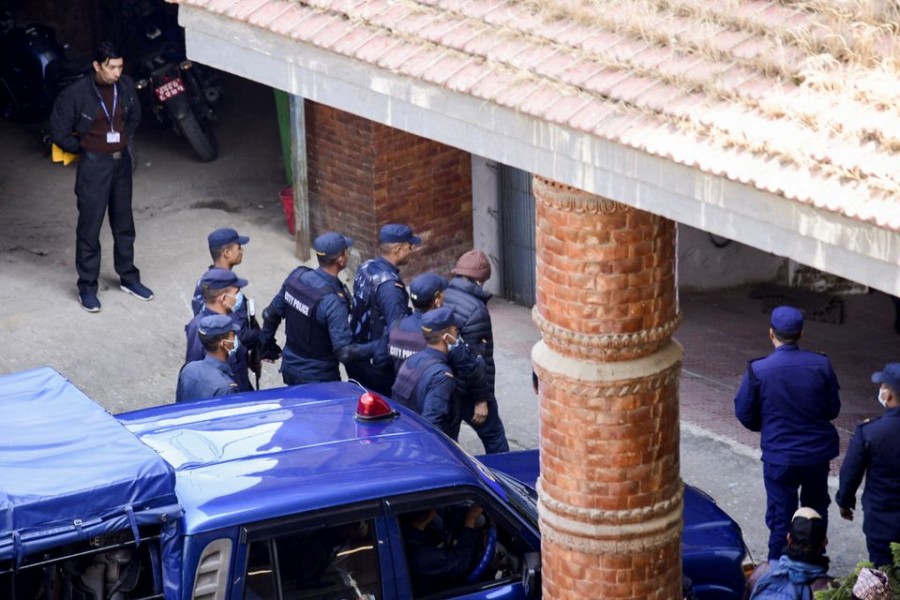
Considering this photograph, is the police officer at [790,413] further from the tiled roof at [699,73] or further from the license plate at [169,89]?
the license plate at [169,89]

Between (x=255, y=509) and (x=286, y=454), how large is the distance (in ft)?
2.00

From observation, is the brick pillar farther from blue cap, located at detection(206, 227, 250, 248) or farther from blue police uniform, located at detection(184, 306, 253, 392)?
blue cap, located at detection(206, 227, 250, 248)

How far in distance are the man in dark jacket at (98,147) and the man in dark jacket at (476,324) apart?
3218 mm

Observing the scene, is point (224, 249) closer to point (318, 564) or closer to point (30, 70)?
point (318, 564)

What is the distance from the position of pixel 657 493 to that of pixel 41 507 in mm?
2662

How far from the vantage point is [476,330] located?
10141mm

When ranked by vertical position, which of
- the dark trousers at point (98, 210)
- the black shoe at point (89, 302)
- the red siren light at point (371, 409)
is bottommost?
the black shoe at point (89, 302)

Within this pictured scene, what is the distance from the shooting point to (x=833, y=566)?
386 inches

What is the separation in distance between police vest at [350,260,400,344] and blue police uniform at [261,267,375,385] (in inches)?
7.0

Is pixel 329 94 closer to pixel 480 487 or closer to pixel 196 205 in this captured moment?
pixel 480 487

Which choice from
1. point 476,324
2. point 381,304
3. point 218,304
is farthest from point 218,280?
point 476,324

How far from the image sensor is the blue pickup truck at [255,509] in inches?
269

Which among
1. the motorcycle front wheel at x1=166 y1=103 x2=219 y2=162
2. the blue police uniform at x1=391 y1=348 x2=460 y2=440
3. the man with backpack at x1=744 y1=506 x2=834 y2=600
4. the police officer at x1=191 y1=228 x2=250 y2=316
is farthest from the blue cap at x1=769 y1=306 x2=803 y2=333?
the motorcycle front wheel at x1=166 y1=103 x2=219 y2=162

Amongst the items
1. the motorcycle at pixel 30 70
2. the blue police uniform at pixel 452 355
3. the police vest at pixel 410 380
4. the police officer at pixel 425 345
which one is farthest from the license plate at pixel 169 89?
the police vest at pixel 410 380
